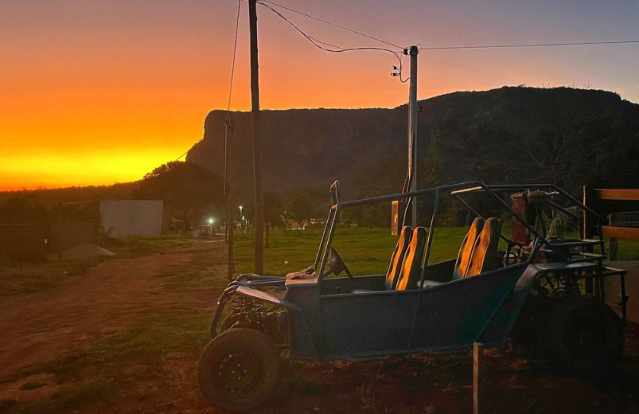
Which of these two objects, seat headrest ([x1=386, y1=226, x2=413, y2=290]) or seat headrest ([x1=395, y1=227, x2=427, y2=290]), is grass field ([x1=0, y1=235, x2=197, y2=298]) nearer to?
seat headrest ([x1=386, y1=226, x2=413, y2=290])

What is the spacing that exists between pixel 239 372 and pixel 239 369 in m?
0.03

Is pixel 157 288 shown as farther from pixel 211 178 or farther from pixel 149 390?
pixel 211 178

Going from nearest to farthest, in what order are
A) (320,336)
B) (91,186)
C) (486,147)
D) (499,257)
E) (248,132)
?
1. (320,336)
2. (499,257)
3. (486,147)
4. (248,132)
5. (91,186)

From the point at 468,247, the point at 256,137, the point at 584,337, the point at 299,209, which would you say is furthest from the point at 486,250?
the point at 299,209

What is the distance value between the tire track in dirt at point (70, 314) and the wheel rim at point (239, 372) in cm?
328

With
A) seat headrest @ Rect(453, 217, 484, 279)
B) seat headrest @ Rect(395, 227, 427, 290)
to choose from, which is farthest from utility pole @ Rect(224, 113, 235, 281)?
seat headrest @ Rect(395, 227, 427, 290)

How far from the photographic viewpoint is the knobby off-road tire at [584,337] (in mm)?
6320

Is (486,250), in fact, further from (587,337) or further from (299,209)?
(299,209)

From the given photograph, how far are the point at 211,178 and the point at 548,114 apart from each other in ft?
167

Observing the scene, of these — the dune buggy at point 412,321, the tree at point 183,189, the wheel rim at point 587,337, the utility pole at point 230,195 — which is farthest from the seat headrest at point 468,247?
the tree at point 183,189

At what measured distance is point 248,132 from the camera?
126250 millimetres

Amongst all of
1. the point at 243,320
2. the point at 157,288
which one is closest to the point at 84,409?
the point at 243,320

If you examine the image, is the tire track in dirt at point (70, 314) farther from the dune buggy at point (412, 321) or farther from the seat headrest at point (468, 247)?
the seat headrest at point (468, 247)

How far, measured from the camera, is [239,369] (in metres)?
6.06
